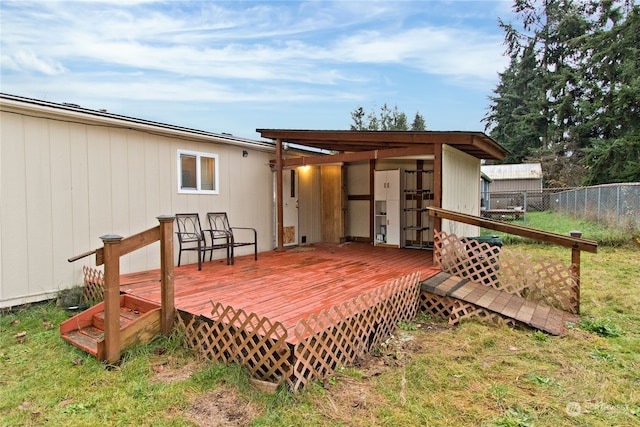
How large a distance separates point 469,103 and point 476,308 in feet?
112

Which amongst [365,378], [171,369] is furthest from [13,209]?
[365,378]

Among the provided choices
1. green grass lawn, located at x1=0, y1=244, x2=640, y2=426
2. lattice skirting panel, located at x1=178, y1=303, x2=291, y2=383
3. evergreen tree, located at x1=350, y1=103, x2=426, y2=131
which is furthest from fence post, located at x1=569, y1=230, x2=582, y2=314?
evergreen tree, located at x1=350, y1=103, x2=426, y2=131

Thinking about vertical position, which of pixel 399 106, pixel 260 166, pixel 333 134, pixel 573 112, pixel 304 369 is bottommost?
pixel 304 369

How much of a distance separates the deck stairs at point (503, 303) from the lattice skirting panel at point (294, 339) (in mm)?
1215

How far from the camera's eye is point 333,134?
659 cm

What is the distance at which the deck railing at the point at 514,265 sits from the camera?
4531 mm

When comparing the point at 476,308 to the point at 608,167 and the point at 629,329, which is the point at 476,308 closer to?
the point at 629,329

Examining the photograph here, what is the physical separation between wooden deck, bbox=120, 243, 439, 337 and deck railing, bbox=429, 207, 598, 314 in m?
0.42

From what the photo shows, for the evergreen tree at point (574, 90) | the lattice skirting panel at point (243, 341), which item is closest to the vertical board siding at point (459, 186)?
the lattice skirting panel at point (243, 341)

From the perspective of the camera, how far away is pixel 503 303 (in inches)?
173

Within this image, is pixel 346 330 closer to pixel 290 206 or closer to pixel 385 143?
pixel 385 143

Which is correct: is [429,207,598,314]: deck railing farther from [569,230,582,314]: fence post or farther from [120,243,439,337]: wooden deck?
[120,243,439,337]: wooden deck

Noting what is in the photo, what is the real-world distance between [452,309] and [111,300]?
12.2ft

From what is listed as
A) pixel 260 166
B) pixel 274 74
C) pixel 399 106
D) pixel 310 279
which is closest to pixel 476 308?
pixel 310 279
